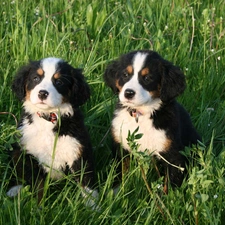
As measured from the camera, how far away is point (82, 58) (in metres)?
5.82

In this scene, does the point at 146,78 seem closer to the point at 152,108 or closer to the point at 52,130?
the point at 152,108

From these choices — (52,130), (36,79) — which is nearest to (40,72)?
(36,79)

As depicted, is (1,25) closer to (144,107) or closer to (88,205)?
(144,107)

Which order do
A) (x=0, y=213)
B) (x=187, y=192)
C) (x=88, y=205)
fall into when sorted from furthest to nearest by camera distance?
(x=187, y=192)
(x=88, y=205)
(x=0, y=213)

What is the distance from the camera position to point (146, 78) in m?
4.54

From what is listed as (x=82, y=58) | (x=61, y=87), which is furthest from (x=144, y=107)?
(x=82, y=58)

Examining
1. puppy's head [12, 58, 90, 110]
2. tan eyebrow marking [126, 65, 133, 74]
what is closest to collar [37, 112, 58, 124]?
puppy's head [12, 58, 90, 110]

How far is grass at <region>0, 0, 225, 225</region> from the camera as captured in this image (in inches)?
151

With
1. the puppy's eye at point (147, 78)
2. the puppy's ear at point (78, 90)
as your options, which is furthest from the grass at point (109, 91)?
the puppy's eye at point (147, 78)

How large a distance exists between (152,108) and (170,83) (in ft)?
0.76

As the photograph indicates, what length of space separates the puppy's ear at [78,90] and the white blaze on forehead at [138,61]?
40 centimetres

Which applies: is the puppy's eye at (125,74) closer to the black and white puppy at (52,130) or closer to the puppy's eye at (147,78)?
the puppy's eye at (147,78)

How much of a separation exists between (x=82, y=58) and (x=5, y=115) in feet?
3.43

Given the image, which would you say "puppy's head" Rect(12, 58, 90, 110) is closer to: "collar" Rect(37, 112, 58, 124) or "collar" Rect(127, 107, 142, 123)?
"collar" Rect(37, 112, 58, 124)
